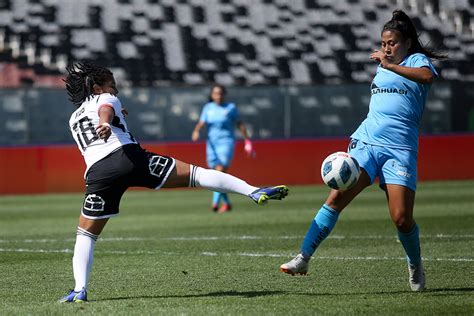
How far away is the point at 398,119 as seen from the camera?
8.55 m

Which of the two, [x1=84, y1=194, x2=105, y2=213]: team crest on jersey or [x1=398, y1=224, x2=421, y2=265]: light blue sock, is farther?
[x1=398, y1=224, x2=421, y2=265]: light blue sock

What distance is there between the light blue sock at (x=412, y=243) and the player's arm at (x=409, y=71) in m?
1.20

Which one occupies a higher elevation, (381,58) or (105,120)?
(381,58)

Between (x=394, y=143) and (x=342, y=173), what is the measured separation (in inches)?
20.6

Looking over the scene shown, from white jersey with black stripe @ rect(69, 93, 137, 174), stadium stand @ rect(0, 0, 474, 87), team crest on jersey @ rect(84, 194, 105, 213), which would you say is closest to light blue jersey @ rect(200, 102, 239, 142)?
stadium stand @ rect(0, 0, 474, 87)

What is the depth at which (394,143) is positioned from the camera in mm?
8508

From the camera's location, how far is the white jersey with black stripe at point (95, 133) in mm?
8219

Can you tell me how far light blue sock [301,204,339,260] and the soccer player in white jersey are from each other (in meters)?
0.59

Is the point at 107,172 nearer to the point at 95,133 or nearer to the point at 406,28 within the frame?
the point at 95,133

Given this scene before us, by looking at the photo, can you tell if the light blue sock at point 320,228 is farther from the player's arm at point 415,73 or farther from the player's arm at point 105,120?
the player's arm at point 105,120

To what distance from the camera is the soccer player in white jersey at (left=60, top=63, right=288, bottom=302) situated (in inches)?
320

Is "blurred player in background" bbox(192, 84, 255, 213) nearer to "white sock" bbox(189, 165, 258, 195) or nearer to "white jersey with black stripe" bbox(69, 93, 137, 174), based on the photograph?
"white sock" bbox(189, 165, 258, 195)

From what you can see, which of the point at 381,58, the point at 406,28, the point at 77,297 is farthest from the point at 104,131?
the point at 406,28

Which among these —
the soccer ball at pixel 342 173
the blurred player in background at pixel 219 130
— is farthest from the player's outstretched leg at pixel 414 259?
the blurred player in background at pixel 219 130
